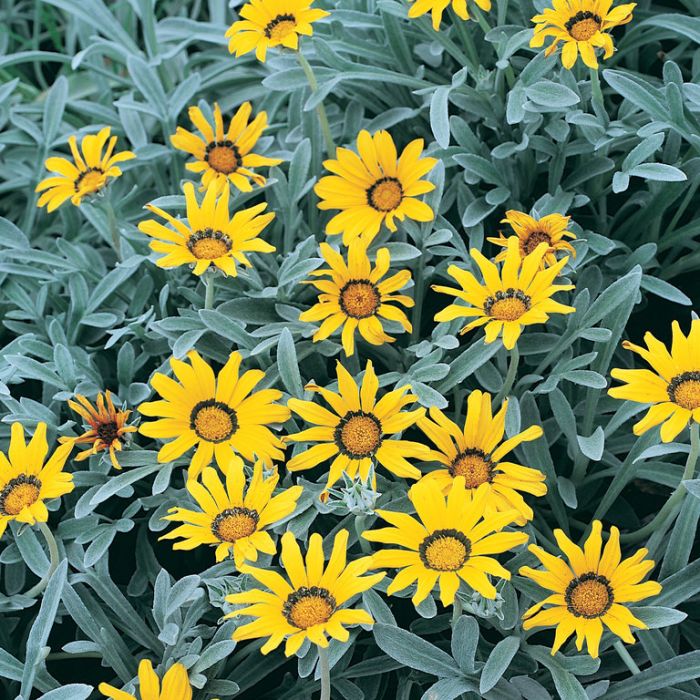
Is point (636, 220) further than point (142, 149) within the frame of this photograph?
No

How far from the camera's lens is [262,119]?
5.21ft

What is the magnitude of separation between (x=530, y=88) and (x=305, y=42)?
18.5 inches

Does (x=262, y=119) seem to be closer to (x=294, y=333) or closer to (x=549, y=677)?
(x=294, y=333)

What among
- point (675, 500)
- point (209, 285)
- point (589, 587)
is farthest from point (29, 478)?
point (675, 500)

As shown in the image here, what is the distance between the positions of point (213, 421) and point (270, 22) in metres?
0.63

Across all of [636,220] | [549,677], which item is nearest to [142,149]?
[636,220]

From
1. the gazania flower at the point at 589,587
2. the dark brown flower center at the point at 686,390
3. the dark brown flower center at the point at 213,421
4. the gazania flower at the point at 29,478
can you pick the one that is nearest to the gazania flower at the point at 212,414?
the dark brown flower center at the point at 213,421

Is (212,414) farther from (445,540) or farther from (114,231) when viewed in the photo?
(114,231)

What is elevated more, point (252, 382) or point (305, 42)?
point (305, 42)

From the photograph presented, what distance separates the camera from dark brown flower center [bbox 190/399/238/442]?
1.21 meters

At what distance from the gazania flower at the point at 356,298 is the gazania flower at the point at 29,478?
1.20ft

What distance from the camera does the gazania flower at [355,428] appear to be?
115 centimetres

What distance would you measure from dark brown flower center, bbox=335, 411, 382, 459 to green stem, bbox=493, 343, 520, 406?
190mm

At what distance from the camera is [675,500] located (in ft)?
3.80
